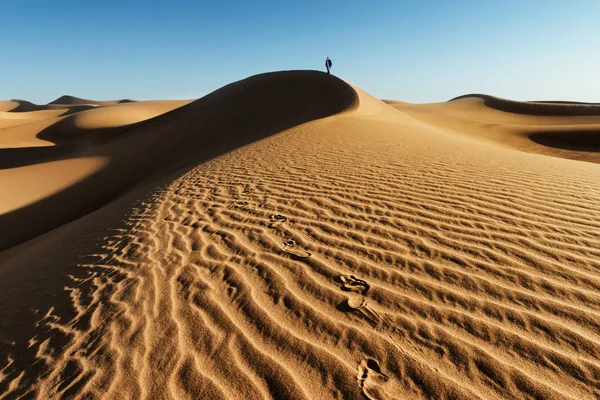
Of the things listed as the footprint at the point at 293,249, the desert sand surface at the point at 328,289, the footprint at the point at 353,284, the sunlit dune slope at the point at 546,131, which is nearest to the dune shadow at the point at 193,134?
the desert sand surface at the point at 328,289

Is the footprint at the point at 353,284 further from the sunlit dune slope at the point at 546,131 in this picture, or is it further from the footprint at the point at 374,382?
the sunlit dune slope at the point at 546,131

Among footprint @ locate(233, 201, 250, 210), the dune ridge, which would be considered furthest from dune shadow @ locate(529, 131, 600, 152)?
the dune ridge

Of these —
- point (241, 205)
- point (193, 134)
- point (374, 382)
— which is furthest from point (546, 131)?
point (374, 382)

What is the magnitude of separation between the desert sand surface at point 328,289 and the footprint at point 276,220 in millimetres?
39

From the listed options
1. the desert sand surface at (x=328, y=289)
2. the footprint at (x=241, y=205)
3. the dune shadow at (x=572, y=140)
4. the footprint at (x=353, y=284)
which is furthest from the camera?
the dune shadow at (x=572, y=140)

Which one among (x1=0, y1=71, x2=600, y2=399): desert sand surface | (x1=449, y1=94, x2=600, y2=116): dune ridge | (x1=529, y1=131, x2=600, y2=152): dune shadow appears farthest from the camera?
(x1=449, y1=94, x2=600, y2=116): dune ridge

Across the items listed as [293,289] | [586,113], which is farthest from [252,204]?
[586,113]

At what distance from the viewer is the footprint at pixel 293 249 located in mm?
3252

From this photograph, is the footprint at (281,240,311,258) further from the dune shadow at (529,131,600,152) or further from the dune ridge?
the dune ridge

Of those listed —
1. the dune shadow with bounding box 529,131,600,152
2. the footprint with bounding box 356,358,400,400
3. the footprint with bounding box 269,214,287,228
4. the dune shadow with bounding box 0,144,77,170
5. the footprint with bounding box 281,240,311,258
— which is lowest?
the dune shadow with bounding box 0,144,77,170

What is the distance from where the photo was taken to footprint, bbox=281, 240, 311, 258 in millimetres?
3252

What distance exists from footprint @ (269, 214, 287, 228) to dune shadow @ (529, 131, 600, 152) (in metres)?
16.0

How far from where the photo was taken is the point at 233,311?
Answer: 8.56ft

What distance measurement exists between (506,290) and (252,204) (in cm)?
334
